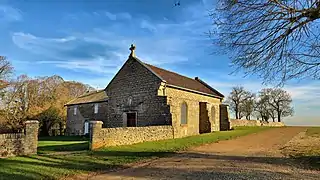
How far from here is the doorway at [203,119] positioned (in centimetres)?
2756

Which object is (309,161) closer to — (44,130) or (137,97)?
(137,97)

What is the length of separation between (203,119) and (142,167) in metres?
18.5

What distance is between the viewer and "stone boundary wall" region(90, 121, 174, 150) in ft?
47.2

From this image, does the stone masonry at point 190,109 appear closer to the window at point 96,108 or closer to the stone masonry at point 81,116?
the stone masonry at point 81,116

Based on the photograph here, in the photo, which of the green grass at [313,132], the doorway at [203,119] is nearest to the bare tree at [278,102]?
the green grass at [313,132]

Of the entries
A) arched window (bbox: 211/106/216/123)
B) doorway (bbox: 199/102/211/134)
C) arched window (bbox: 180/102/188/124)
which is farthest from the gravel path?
arched window (bbox: 211/106/216/123)

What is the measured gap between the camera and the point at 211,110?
30094mm

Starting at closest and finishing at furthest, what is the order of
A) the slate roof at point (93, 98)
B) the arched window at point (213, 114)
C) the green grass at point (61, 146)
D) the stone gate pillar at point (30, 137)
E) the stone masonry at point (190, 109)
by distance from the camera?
the stone gate pillar at point (30, 137)
the green grass at point (61, 146)
the stone masonry at point (190, 109)
the arched window at point (213, 114)
the slate roof at point (93, 98)

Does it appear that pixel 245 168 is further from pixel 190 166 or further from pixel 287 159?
pixel 287 159

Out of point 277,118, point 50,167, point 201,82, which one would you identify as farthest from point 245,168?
point 277,118

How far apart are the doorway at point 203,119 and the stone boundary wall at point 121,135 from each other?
294 inches

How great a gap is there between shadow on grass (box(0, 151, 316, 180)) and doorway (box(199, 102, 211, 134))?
15.1 meters

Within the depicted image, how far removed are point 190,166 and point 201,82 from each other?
25.6 metres

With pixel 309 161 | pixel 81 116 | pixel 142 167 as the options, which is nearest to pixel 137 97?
pixel 81 116
